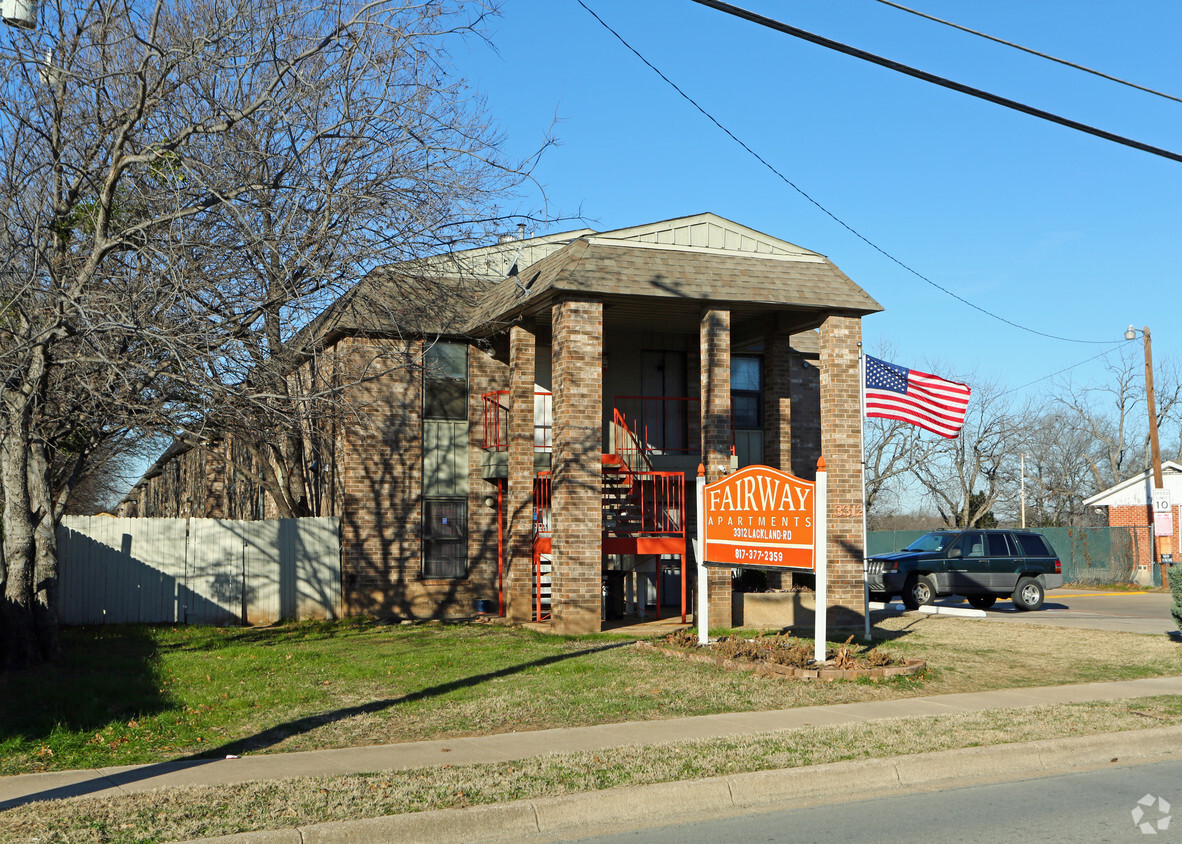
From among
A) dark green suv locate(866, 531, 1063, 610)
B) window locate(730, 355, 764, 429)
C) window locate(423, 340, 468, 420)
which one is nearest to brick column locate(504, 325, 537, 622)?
window locate(423, 340, 468, 420)

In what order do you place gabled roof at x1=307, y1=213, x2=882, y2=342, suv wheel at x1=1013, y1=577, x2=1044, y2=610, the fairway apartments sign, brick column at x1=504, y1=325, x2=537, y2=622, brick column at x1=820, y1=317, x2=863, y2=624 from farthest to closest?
suv wheel at x1=1013, y1=577, x2=1044, y2=610, brick column at x1=504, y1=325, x2=537, y2=622, brick column at x1=820, y1=317, x2=863, y2=624, gabled roof at x1=307, y1=213, x2=882, y2=342, the fairway apartments sign

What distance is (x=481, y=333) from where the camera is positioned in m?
20.8

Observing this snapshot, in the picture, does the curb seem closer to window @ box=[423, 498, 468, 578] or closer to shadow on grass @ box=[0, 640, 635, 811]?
shadow on grass @ box=[0, 640, 635, 811]

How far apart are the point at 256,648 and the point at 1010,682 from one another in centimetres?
1068

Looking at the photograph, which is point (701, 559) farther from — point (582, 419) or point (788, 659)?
point (582, 419)

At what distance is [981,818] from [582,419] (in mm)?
10948

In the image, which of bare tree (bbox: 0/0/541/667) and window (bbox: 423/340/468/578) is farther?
window (bbox: 423/340/468/578)

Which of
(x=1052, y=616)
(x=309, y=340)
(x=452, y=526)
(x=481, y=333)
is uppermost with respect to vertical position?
(x=481, y=333)

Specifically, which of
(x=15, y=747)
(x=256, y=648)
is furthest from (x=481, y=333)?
(x=15, y=747)

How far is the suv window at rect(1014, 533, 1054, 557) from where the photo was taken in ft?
81.3

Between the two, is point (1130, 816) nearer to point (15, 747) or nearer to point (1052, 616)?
point (15, 747)

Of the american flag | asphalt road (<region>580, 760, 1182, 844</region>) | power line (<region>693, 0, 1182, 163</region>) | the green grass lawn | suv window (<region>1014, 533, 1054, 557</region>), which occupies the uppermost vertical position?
power line (<region>693, 0, 1182, 163</region>)

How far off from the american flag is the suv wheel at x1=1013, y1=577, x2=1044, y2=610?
28.8 ft

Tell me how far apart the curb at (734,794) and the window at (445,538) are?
1434 centimetres
